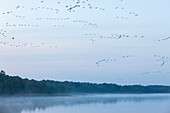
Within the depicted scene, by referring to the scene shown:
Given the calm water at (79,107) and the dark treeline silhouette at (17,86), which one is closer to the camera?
the calm water at (79,107)

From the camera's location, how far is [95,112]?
159 feet

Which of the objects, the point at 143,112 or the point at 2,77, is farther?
the point at 2,77

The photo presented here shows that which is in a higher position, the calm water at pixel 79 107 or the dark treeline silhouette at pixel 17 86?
the dark treeline silhouette at pixel 17 86

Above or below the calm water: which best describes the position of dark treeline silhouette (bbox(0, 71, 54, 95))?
above

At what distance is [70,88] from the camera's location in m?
Result: 148

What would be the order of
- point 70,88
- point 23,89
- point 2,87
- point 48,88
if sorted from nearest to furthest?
point 2,87, point 23,89, point 48,88, point 70,88

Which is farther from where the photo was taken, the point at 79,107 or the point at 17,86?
the point at 17,86

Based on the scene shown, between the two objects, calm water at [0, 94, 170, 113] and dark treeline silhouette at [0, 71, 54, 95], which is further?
dark treeline silhouette at [0, 71, 54, 95]

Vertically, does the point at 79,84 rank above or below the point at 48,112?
above

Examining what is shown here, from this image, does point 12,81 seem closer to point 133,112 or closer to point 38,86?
point 38,86

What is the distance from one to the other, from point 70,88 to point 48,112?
101577 millimetres

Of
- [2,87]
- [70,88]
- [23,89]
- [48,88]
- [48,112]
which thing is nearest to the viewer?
[48,112]

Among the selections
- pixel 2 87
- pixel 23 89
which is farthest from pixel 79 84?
pixel 2 87

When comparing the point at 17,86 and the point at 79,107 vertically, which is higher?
the point at 17,86
